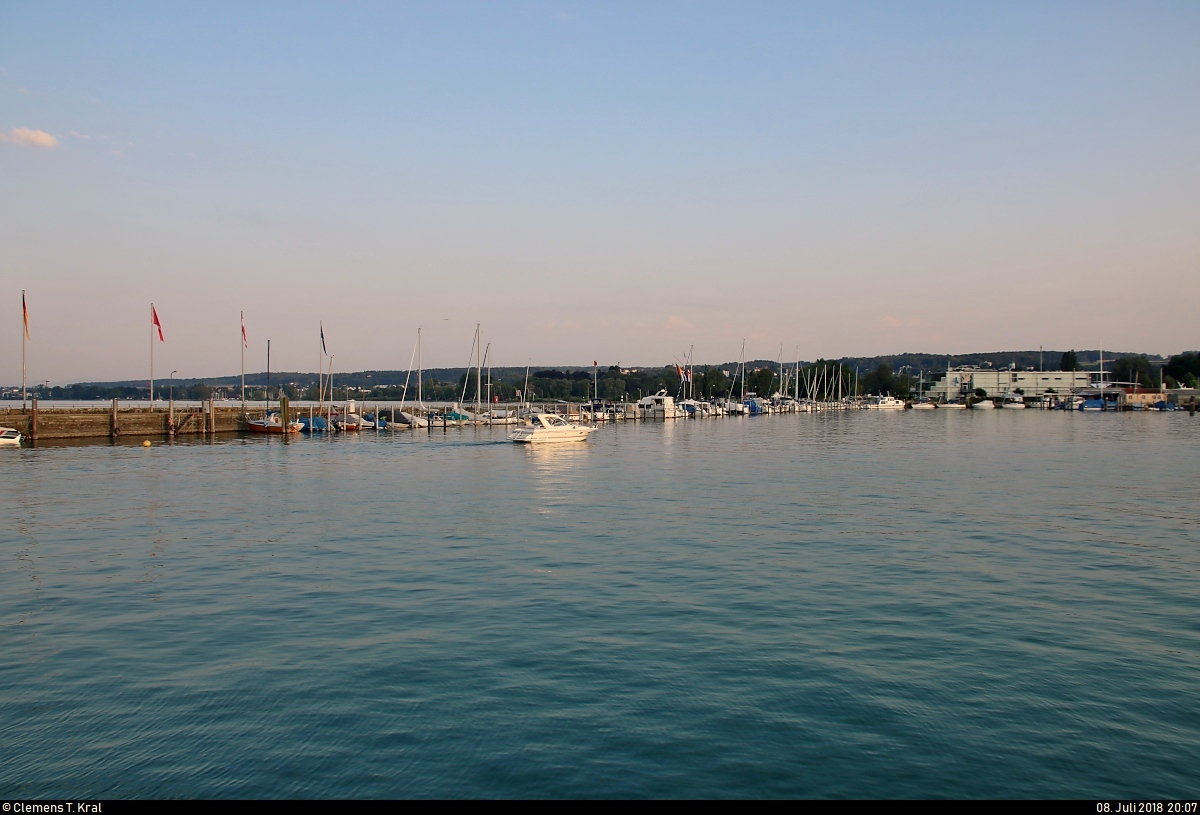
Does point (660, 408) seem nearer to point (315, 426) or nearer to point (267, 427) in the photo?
point (315, 426)

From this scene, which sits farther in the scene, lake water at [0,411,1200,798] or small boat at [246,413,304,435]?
small boat at [246,413,304,435]

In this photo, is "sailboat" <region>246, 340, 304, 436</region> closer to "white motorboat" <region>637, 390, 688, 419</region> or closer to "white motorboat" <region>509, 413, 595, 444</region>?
"white motorboat" <region>509, 413, 595, 444</region>

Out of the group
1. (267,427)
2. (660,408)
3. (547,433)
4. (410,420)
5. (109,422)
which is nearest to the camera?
(547,433)

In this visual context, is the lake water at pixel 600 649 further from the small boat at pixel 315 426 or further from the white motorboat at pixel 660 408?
the white motorboat at pixel 660 408

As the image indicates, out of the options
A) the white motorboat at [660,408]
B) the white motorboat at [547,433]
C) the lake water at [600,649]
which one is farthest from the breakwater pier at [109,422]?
the white motorboat at [660,408]

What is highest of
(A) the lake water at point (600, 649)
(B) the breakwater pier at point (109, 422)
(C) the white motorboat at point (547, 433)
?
(B) the breakwater pier at point (109, 422)

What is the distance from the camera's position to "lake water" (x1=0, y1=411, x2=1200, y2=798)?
34.2 ft

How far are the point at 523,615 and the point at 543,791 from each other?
25.3 ft

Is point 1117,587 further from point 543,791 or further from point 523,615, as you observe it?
point 543,791

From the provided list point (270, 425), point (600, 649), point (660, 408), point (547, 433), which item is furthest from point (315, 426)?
point (600, 649)

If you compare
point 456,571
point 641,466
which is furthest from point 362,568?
point 641,466

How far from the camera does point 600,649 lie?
1503cm

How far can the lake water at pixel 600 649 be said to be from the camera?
1042 cm

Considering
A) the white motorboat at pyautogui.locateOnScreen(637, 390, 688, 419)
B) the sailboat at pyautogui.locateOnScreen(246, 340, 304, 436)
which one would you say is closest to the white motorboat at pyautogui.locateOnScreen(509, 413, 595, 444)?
the sailboat at pyautogui.locateOnScreen(246, 340, 304, 436)
